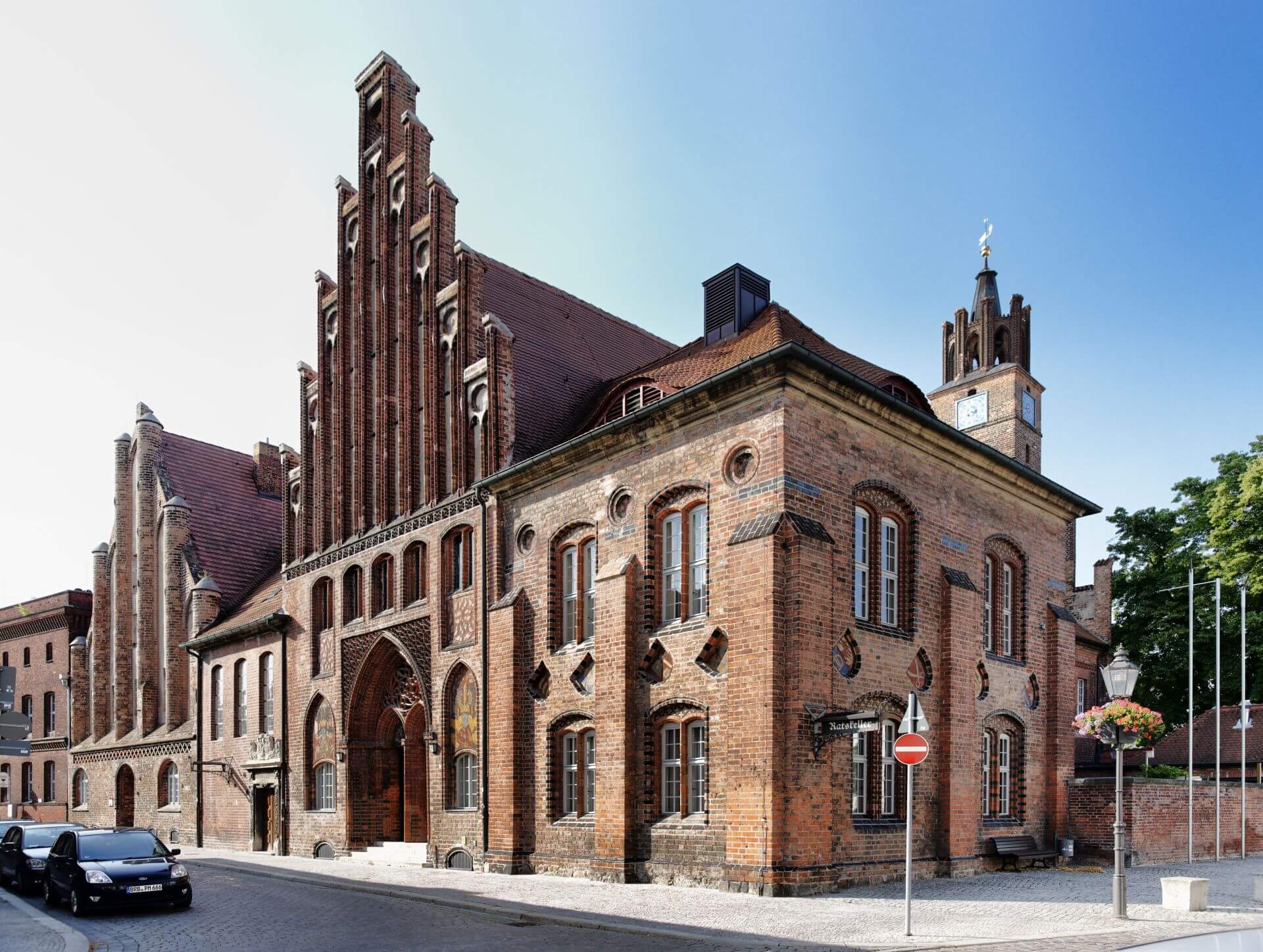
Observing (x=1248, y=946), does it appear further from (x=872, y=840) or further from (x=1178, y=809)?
(x=1178, y=809)

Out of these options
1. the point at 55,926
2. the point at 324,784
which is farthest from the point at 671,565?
the point at 324,784

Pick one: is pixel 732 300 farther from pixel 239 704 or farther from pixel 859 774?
pixel 239 704

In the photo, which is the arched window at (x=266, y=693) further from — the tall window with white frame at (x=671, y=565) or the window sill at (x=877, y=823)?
the window sill at (x=877, y=823)

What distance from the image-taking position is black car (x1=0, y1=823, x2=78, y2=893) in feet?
66.2

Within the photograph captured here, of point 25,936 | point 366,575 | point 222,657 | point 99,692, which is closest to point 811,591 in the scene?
point 25,936

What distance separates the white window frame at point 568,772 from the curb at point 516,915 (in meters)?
3.15

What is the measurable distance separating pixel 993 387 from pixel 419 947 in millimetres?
40832

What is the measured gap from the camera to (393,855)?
82.5 feet

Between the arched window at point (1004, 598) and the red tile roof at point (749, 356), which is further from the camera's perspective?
the arched window at point (1004, 598)

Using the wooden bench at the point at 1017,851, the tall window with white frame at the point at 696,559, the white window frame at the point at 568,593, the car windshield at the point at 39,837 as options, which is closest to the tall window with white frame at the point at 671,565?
the tall window with white frame at the point at 696,559

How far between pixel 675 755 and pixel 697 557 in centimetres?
332

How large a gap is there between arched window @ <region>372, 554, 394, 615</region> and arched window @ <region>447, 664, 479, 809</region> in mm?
3594

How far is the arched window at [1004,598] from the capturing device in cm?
2230

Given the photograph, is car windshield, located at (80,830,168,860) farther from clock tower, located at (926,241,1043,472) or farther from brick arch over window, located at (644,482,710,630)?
clock tower, located at (926,241,1043,472)
